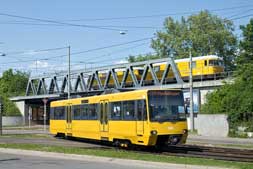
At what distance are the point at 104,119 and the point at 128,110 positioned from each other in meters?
3.05

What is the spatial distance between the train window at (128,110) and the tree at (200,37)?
60.2 metres

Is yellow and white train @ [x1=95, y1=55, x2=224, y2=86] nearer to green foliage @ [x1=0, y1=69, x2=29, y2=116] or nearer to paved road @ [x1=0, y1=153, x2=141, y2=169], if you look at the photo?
paved road @ [x1=0, y1=153, x2=141, y2=169]

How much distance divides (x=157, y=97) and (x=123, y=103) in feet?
8.35

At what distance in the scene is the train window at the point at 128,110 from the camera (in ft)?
78.8

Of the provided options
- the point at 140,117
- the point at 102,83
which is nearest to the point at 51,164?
the point at 140,117

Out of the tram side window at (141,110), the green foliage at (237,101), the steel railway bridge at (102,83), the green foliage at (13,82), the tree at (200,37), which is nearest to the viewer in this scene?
the tram side window at (141,110)

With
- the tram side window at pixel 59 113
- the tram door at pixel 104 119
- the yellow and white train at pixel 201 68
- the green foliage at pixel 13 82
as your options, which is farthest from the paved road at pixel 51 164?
the green foliage at pixel 13 82

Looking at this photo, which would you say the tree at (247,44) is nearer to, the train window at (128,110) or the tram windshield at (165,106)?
the train window at (128,110)

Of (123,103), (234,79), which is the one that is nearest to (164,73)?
(234,79)

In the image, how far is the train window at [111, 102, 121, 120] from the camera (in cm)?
2542

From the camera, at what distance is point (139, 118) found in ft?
75.8

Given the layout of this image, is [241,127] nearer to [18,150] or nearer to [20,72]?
[18,150]

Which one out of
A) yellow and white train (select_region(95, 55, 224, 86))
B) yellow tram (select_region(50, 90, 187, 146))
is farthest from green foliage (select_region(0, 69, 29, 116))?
yellow tram (select_region(50, 90, 187, 146))

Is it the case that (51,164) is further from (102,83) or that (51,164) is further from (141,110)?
(102,83)
